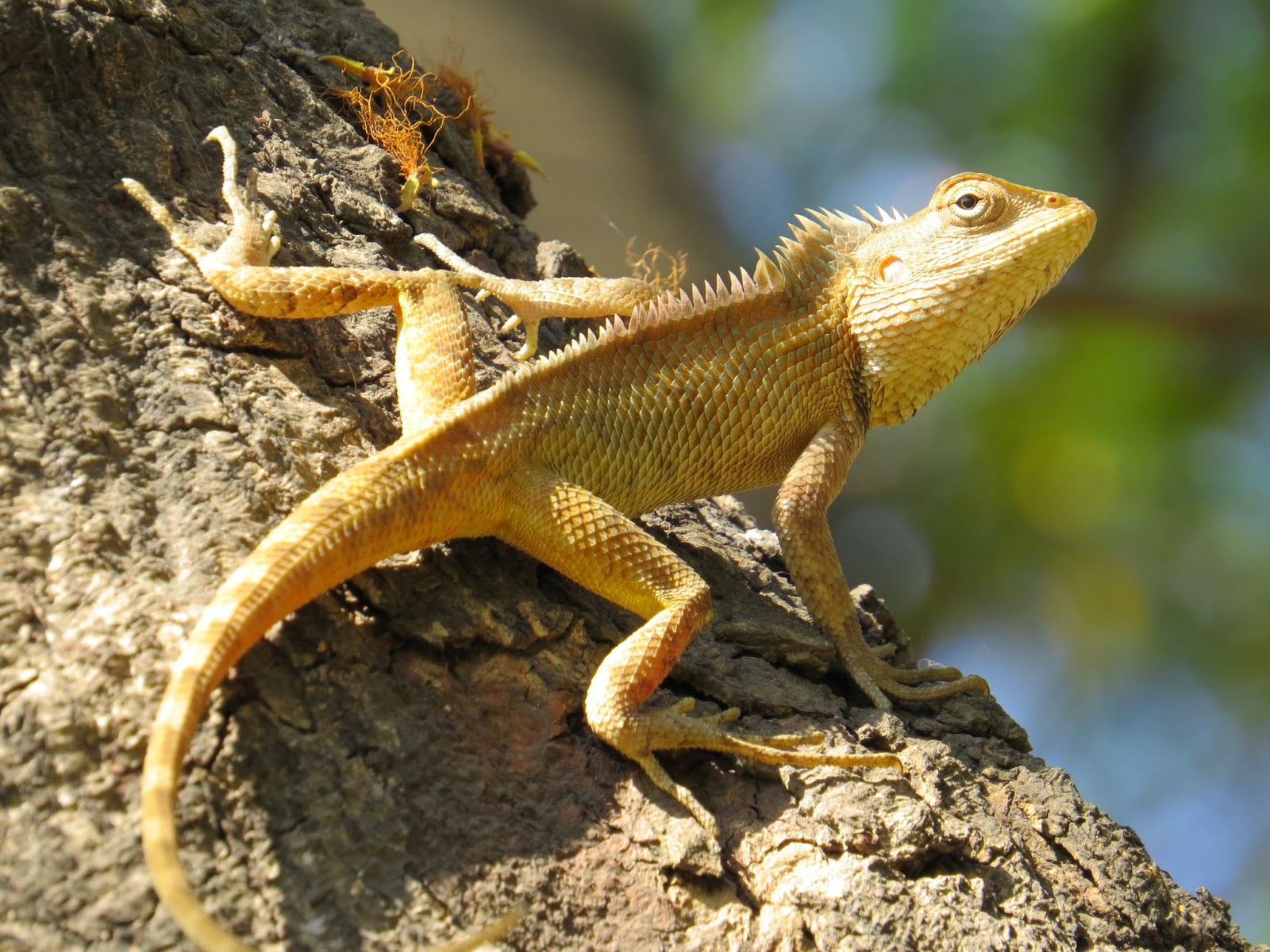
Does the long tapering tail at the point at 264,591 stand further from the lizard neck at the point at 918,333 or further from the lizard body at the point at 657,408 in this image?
the lizard neck at the point at 918,333

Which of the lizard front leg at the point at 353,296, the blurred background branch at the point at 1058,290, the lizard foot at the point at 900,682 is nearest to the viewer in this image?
the lizard front leg at the point at 353,296

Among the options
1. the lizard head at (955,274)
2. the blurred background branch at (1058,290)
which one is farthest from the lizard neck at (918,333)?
the blurred background branch at (1058,290)

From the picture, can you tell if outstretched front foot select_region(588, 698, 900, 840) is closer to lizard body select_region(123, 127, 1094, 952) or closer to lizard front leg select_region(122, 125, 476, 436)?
lizard body select_region(123, 127, 1094, 952)

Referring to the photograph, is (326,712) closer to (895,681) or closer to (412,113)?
(895,681)

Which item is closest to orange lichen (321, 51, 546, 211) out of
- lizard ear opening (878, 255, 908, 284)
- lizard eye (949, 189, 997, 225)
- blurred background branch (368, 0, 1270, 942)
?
blurred background branch (368, 0, 1270, 942)

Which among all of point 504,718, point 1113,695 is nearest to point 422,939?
point 504,718

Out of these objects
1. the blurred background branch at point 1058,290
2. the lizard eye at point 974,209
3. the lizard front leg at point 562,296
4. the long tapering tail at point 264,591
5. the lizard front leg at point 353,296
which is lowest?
the long tapering tail at point 264,591

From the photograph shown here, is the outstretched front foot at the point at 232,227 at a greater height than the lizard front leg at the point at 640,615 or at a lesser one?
greater
